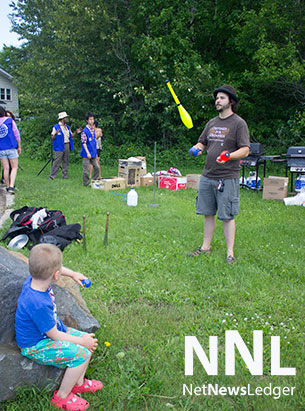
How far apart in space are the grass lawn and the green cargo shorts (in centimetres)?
61

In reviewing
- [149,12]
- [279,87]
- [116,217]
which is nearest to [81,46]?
[149,12]

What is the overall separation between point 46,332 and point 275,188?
768 centimetres

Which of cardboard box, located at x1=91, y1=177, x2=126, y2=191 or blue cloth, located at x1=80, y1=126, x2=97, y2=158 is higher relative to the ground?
blue cloth, located at x1=80, y1=126, x2=97, y2=158

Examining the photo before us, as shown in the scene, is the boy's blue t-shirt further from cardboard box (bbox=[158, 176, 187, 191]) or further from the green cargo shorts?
cardboard box (bbox=[158, 176, 187, 191])

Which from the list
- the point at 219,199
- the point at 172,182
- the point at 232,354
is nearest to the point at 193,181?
the point at 172,182

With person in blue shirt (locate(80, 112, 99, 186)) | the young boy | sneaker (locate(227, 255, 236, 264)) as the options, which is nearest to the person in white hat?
person in blue shirt (locate(80, 112, 99, 186))

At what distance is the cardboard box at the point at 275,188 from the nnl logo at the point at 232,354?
6.33 meters

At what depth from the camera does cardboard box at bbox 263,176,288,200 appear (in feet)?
29.4

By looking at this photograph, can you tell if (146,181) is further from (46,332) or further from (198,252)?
(46,332)

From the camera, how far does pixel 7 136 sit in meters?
8.30

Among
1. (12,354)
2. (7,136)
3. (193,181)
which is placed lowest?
(12,354)

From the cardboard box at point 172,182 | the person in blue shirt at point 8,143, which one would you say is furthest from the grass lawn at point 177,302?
the cardboard box at point 172,182

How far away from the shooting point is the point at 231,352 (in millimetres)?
2973

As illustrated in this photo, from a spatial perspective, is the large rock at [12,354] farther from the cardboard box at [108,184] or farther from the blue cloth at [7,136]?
the cardboard box at [108,184]
